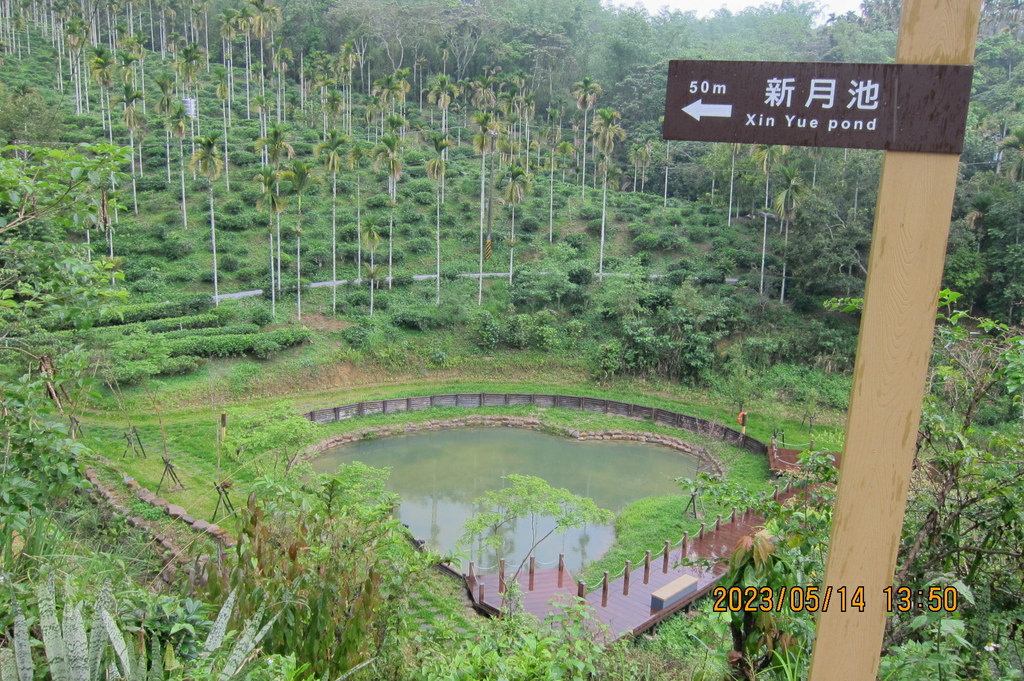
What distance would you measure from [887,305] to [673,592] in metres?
7.96

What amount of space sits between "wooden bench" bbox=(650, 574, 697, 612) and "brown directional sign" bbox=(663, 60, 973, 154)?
806 cm

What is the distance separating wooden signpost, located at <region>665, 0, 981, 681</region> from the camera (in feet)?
7.07

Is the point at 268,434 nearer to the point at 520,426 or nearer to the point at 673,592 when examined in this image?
the point at 673,592

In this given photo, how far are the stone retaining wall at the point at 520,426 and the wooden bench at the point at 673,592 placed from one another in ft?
19.2

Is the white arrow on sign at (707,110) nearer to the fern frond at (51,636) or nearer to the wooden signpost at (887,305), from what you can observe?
the wooden signpost at (887,305)

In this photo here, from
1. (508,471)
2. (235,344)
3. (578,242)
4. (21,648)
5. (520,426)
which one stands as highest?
(578,242)

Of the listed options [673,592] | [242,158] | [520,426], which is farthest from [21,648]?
[242,158]

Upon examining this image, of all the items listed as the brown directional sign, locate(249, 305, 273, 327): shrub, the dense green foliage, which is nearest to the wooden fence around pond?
the dense green foliage

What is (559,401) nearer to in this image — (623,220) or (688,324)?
(688,324)

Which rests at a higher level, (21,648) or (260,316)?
(21,648)

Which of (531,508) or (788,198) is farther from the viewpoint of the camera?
(788,198)

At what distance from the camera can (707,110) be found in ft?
7.48

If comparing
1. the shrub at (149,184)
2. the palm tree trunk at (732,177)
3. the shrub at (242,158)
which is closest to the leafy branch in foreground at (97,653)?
the palm tree trunk at (732,177)

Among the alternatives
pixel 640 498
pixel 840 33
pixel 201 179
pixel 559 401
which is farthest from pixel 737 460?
pixel 840 33
